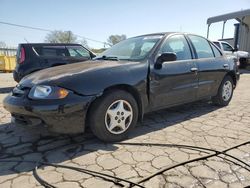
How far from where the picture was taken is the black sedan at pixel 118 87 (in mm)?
3057

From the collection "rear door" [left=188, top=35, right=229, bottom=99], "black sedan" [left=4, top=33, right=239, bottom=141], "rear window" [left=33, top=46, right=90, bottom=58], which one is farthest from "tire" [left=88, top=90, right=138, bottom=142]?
"rear window" [left=33, top=46, right=90, bottom=58]

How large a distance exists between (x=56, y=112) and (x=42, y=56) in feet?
18.7

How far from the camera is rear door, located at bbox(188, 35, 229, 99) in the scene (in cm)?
471

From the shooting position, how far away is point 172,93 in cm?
416

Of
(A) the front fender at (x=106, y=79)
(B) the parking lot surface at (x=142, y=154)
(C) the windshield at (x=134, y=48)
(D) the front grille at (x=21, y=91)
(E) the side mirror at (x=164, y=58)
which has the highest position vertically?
(C) the windshield at (x=134, y=48)

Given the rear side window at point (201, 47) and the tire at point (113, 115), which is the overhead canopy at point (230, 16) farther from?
the tire at point (113, 115)

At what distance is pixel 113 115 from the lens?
133 inches

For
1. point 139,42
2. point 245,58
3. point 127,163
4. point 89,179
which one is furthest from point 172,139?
point 245,58

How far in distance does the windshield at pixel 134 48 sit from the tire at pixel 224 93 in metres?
1.97

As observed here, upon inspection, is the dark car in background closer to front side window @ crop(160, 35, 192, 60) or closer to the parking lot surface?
the parking lot surface

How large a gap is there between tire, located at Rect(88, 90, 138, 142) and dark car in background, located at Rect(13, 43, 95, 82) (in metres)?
5.27

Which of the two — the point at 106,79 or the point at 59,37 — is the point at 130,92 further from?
the point at 59,37

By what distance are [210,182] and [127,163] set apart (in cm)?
89

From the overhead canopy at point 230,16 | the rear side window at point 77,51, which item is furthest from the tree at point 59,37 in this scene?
the rear side window at point 77,51
